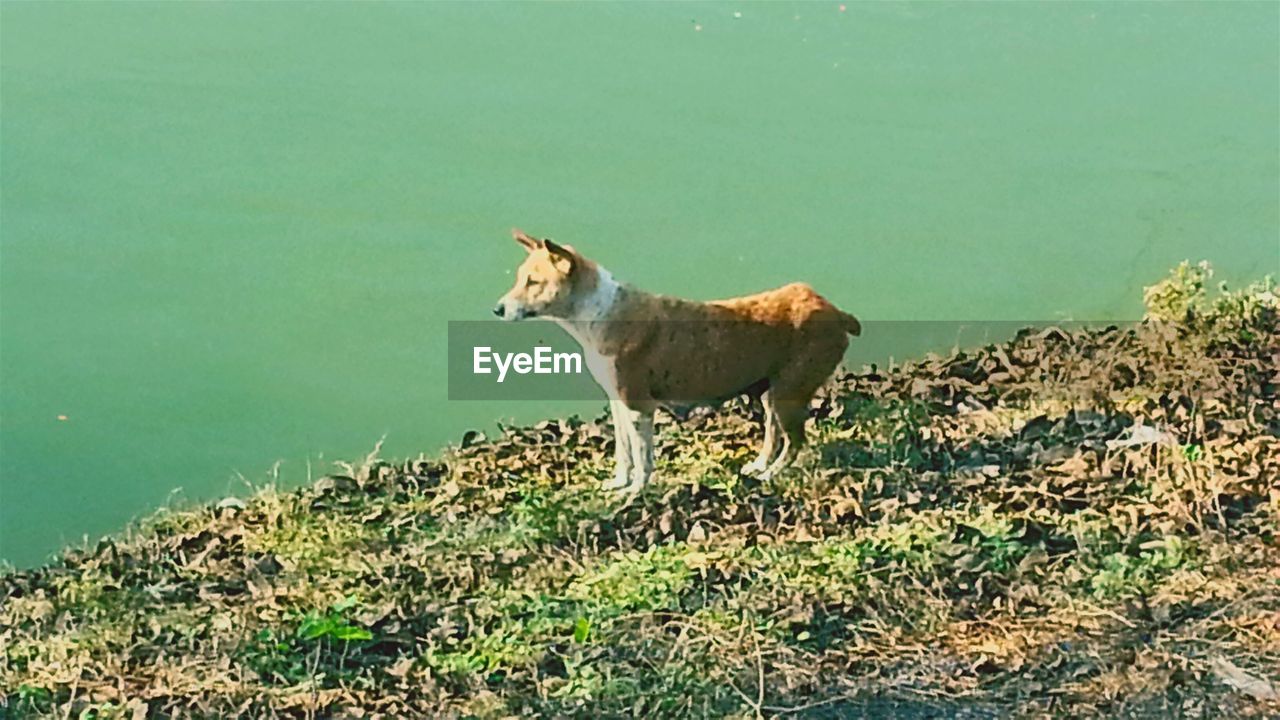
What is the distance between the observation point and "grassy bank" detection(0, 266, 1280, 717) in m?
3.58

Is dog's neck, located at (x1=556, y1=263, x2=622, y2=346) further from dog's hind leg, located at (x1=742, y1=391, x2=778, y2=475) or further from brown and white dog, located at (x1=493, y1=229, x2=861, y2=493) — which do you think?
dog's hind leg, located at (x1=742, y1=391, x2=778, y2=475)

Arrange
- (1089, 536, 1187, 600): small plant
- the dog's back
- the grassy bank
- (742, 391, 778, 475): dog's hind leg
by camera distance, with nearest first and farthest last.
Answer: the grassy bank, (1089, 536, 1187, 600): small plant, the dog's back, (742, 391, 778, 475): dog's hind leg

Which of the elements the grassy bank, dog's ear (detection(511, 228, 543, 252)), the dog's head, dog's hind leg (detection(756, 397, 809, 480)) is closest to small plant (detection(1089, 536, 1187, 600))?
the grassy bank

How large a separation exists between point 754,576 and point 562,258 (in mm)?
976

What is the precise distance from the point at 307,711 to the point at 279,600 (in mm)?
636

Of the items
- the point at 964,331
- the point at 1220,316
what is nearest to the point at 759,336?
the point at 964,331

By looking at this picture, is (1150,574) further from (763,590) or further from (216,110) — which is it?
(216,110)

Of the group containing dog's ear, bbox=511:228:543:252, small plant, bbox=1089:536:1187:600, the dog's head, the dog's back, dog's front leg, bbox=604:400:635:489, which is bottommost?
small plant, bbox=1089:536:1187:600

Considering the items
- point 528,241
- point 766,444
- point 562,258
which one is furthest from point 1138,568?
point 528,241

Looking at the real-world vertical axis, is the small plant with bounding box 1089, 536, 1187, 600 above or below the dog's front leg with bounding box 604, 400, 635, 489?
below

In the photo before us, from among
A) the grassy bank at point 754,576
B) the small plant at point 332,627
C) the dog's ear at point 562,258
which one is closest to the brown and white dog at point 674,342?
the dog's ear at point 562,258

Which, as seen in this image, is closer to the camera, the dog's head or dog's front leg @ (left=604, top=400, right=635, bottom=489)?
the dog's head

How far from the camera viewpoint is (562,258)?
409 centimetres

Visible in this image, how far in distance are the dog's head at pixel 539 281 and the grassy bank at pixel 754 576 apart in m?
0.67
